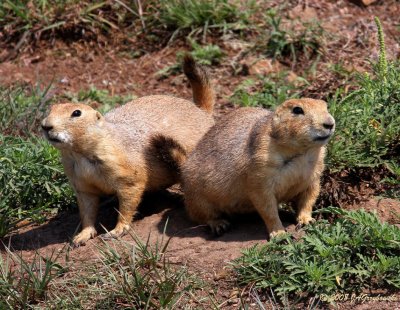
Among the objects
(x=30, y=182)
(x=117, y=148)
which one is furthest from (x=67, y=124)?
(x=30, y=182)

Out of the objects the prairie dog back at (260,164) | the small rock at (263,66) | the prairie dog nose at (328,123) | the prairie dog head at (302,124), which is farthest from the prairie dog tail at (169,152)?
the small rock at (263,66)

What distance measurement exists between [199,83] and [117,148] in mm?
1482

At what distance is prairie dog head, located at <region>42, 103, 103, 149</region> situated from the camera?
6.64 meters

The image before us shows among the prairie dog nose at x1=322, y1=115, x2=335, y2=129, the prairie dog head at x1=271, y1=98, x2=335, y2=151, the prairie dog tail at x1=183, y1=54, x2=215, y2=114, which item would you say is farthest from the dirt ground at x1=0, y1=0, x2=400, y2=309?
the prairie dog nose at x1=322, y1=115, x2=335, y2=129

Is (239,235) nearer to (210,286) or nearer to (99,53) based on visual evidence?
(210,286)

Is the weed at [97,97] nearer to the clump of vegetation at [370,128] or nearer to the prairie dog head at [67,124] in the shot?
the prairie dog head at [67,124]

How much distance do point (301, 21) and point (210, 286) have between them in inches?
199

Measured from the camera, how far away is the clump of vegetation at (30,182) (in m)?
7.53

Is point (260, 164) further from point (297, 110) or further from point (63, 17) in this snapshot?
point (63, 17)

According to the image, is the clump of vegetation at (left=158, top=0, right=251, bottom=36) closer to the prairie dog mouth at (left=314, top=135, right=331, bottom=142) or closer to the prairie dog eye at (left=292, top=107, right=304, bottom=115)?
the prairie dog eye at (left=292, top=107, right=304, bottom=115)

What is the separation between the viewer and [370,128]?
7230 mm

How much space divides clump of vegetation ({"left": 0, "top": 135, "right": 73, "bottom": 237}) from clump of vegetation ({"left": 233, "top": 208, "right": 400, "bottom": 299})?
2396 mm

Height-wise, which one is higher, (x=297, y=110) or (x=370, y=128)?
(x=297, y=110)

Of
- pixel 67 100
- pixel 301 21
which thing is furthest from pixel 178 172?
pixel 301 21
